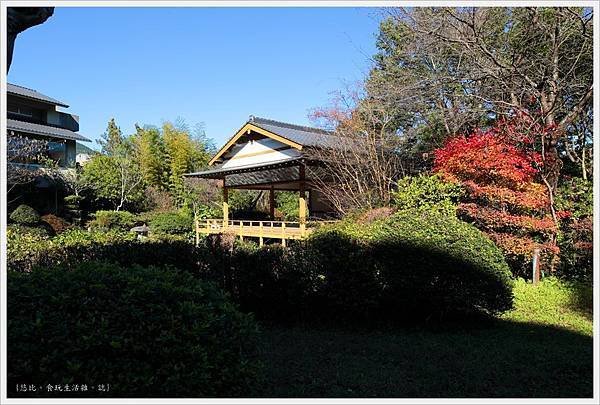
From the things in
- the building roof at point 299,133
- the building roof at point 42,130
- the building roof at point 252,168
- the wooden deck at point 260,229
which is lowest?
the wooden deck at point 260,229

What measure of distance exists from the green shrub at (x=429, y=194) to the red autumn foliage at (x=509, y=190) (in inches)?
7.3

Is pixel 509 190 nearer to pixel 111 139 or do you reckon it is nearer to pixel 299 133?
pixel 299 133

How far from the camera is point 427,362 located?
3793 millimetres

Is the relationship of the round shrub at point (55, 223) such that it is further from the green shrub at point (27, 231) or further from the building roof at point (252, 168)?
the building roof at point (252, 168)

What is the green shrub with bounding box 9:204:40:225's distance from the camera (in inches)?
580

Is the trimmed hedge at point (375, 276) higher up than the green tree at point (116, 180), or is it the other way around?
the green tree at point (116, 180)

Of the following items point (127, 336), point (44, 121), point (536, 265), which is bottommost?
point (536, 265)

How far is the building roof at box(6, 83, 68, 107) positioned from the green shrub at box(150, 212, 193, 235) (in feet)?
26.6

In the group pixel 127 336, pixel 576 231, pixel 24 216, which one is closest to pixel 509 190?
pixel 576 231

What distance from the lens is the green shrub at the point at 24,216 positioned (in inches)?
580

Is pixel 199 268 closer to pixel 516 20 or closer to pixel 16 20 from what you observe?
pixel 16 20

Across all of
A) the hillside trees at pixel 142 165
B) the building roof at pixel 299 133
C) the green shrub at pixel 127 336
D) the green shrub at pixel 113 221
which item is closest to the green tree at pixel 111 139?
the hillside trees at pixel 142 165

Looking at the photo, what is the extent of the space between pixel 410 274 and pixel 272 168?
9468 mm

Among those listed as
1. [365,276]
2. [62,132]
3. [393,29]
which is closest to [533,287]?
[365,276]
